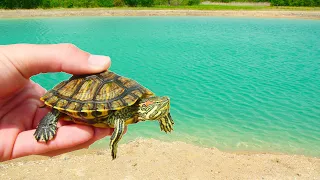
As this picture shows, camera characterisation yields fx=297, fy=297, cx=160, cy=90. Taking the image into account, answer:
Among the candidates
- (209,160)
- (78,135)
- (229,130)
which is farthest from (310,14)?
(78,135)

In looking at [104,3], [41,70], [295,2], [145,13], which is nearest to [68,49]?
[41,70]

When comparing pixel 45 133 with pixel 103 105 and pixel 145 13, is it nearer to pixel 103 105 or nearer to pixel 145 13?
Answer: pixel 103 105

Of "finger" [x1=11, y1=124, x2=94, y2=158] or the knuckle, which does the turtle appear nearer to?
"finger" [x1=11, y1=124, x2=94, y2=158]

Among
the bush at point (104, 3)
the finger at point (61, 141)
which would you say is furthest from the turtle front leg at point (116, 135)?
the bush at point (104, 3)

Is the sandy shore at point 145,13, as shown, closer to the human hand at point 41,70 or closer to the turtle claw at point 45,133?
the human hand at point 41,70

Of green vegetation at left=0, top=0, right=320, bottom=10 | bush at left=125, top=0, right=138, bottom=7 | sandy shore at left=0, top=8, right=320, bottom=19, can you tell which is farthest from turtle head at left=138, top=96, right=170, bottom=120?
bush at left=125, top=0, right=138, bottom=7

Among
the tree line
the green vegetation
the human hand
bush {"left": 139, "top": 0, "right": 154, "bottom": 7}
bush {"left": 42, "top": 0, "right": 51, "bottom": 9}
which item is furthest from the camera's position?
bush {"left": 139, "top": 0, "right": 154, "bottom": 7}

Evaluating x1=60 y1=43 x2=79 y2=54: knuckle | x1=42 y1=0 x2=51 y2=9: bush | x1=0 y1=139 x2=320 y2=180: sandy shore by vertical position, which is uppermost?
x1=42 y1=0 x2=51 y2=9: bush
